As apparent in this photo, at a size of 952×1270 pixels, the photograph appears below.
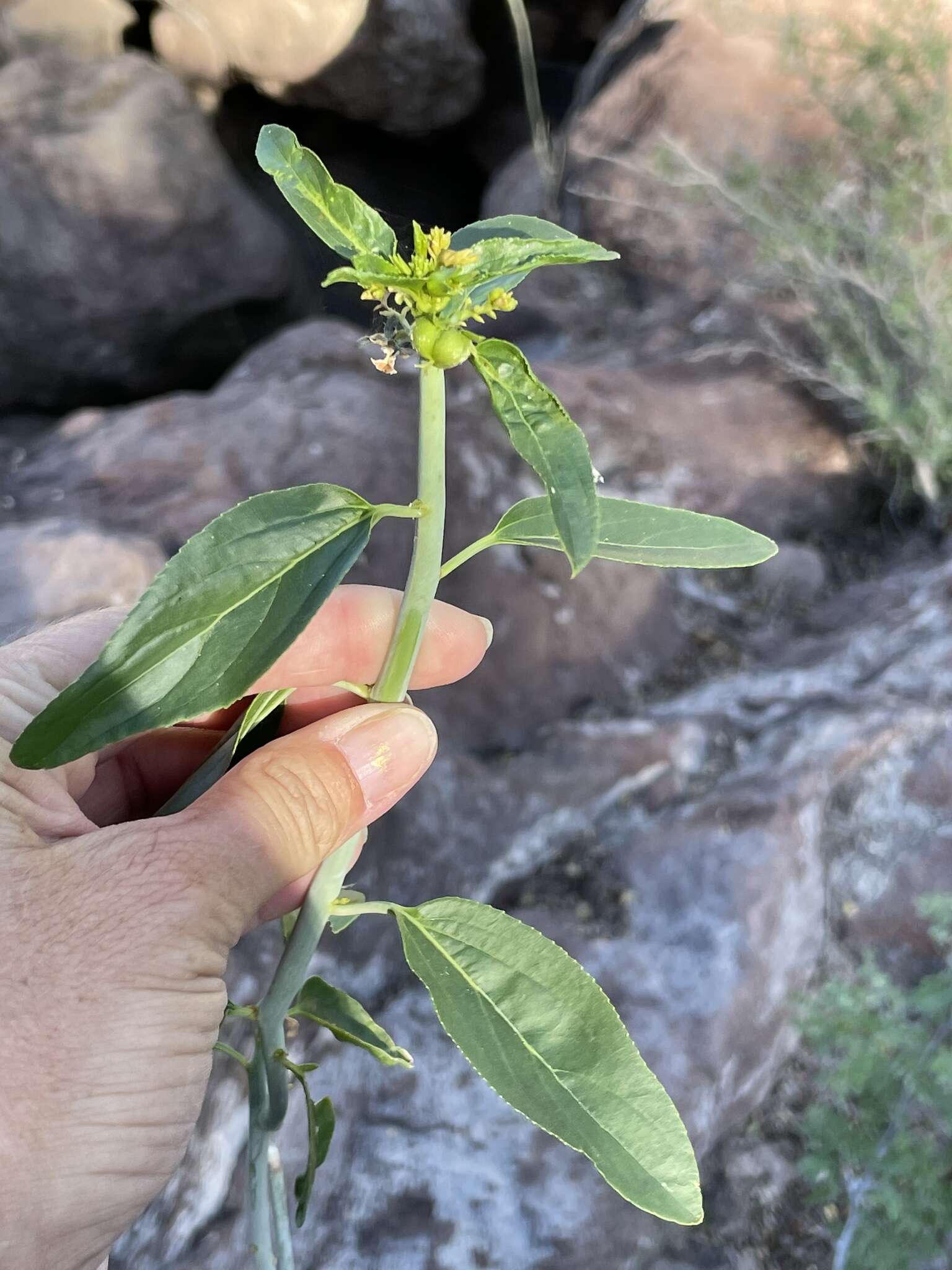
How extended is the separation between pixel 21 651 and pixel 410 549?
1379 millimetres

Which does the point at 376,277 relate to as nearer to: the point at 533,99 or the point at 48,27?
the point at 48,27

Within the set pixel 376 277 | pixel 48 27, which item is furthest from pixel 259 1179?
pixel 48 27

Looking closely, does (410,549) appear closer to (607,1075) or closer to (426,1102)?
(426,1102)

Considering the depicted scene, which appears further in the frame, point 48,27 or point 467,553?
point 48,27

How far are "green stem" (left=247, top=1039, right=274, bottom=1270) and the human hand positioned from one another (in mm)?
53

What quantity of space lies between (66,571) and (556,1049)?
66.6 inches

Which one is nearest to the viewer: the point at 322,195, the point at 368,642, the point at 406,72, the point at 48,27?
the point at 322,195

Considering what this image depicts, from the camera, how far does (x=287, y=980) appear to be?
3.02ft

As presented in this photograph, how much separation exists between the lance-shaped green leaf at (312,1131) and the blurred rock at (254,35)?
16.9 ft

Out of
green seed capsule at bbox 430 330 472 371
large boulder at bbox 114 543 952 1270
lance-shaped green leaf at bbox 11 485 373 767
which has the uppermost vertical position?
green seed capsule at bbox 430 330 472 371

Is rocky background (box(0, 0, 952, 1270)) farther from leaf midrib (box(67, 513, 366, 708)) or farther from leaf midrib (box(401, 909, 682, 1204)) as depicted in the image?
leaf midrib (box(67, 513, 366, 708))

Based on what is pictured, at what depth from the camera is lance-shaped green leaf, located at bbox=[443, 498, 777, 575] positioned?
88cm

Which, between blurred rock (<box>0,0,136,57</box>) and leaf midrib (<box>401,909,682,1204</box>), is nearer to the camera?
leaf midrib (<box>401,909,682,1204</box>)

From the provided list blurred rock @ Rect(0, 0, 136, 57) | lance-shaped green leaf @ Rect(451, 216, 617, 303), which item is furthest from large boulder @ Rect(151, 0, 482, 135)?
lance-shaped green leaf @ Rect(451, 216, 617, 303)
